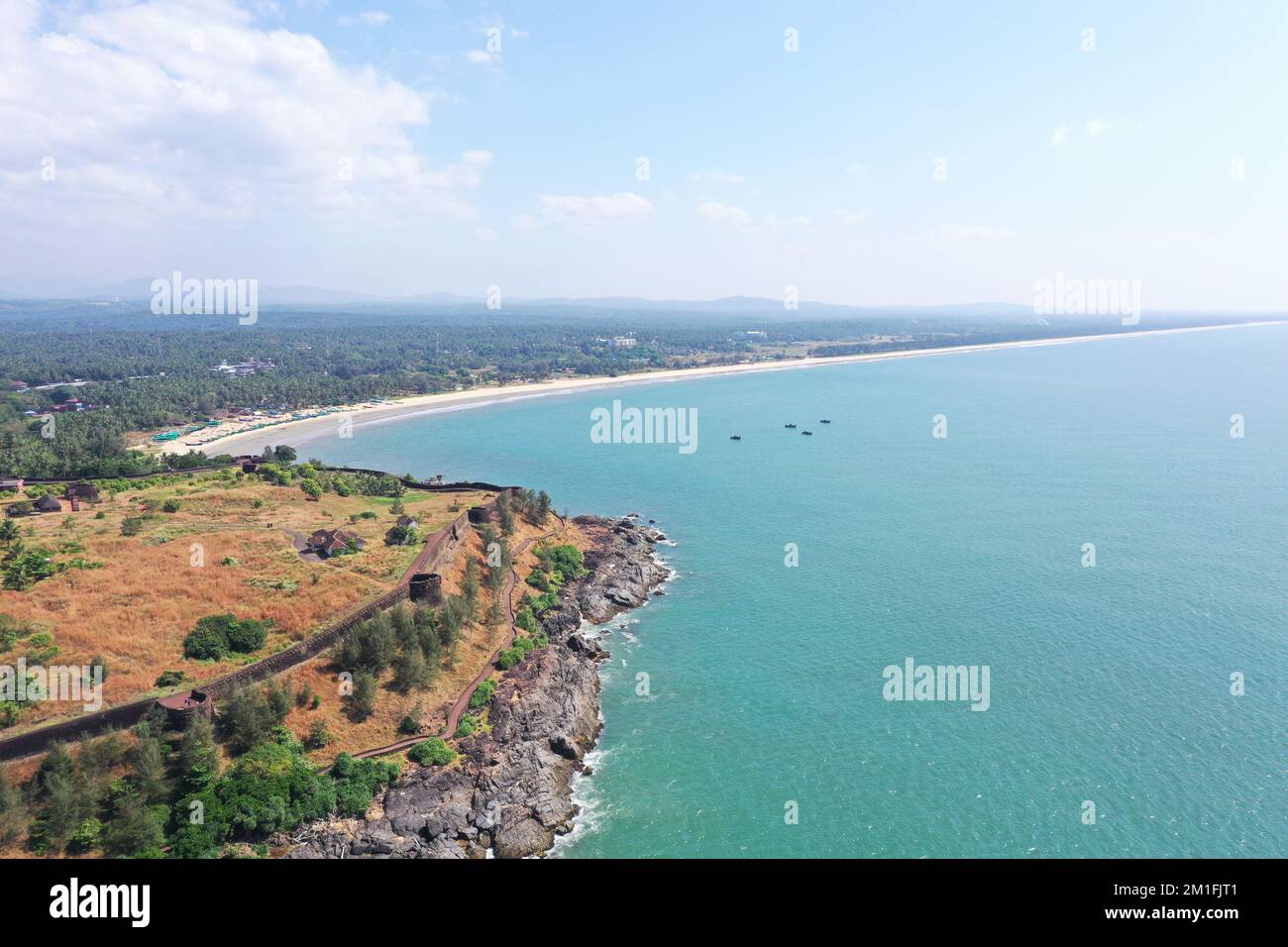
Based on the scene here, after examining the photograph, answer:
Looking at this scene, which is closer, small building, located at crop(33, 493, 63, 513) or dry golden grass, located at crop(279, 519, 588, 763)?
dry golden grass, located at crop(279, 519, 588, 763)

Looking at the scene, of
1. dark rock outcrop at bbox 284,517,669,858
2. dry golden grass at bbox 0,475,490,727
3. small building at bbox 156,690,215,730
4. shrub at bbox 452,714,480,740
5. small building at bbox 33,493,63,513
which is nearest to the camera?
dark rock outcrop at bbox 284,517,669,858

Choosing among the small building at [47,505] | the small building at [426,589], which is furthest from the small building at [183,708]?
the small building at [47,505]

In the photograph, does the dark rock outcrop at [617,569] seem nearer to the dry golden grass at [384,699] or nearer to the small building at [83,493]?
the dry golden grass at [384,699]

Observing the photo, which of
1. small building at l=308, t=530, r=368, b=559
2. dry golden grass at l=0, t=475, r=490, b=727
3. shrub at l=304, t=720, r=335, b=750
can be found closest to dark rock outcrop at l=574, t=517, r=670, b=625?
dry golden grass at l=0, t=475, r=490, b=727

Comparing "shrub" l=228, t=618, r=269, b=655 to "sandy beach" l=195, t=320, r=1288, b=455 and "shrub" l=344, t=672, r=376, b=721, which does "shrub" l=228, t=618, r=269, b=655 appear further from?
"sandy beach" l=195, t=320, r=1288, b=455

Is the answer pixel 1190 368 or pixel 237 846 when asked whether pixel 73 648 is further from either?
pixel 1190 368
